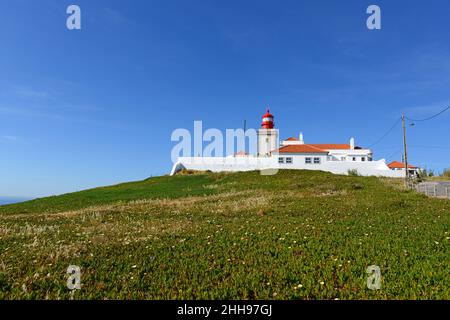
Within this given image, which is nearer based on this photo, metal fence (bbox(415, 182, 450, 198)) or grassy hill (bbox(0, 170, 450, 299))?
grassy hill (bbox(0, 170, 450, 299))

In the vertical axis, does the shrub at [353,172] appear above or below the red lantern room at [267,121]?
below

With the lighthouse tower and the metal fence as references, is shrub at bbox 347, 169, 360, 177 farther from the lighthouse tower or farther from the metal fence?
the metal fence

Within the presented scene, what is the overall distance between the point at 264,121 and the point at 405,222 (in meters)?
62.3

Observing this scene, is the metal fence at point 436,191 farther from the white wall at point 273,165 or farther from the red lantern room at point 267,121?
the red lantern room at point 267,121

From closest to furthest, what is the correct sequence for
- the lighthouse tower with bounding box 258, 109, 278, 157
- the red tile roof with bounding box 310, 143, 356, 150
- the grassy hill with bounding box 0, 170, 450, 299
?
the grassy hill with bounding box 0, 170, 450, 299 → the lighthouse tower with bounding box 258, 109, 278, 157 → the red tile roof with bounding box 310, 143, 356, 150

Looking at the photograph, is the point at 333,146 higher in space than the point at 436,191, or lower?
higher

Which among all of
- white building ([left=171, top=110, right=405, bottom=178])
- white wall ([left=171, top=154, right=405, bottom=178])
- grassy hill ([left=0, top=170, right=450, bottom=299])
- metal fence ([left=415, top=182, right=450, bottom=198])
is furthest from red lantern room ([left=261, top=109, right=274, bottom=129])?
grassy hill ([left=0, top=170, right=450, bottom=299])

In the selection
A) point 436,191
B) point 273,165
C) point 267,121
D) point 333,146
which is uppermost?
point 267,121

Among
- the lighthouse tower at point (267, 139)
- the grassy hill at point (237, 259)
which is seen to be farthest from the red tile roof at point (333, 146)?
the grassy hill at point (237, 259)

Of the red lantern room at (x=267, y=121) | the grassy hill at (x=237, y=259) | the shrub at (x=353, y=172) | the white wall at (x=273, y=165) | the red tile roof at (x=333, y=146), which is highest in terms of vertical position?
the red lantern room at (x=267, y=121)

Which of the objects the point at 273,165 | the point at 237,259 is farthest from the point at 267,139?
the point at 237,259

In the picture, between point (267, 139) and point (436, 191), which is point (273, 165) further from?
point (436, 191)
